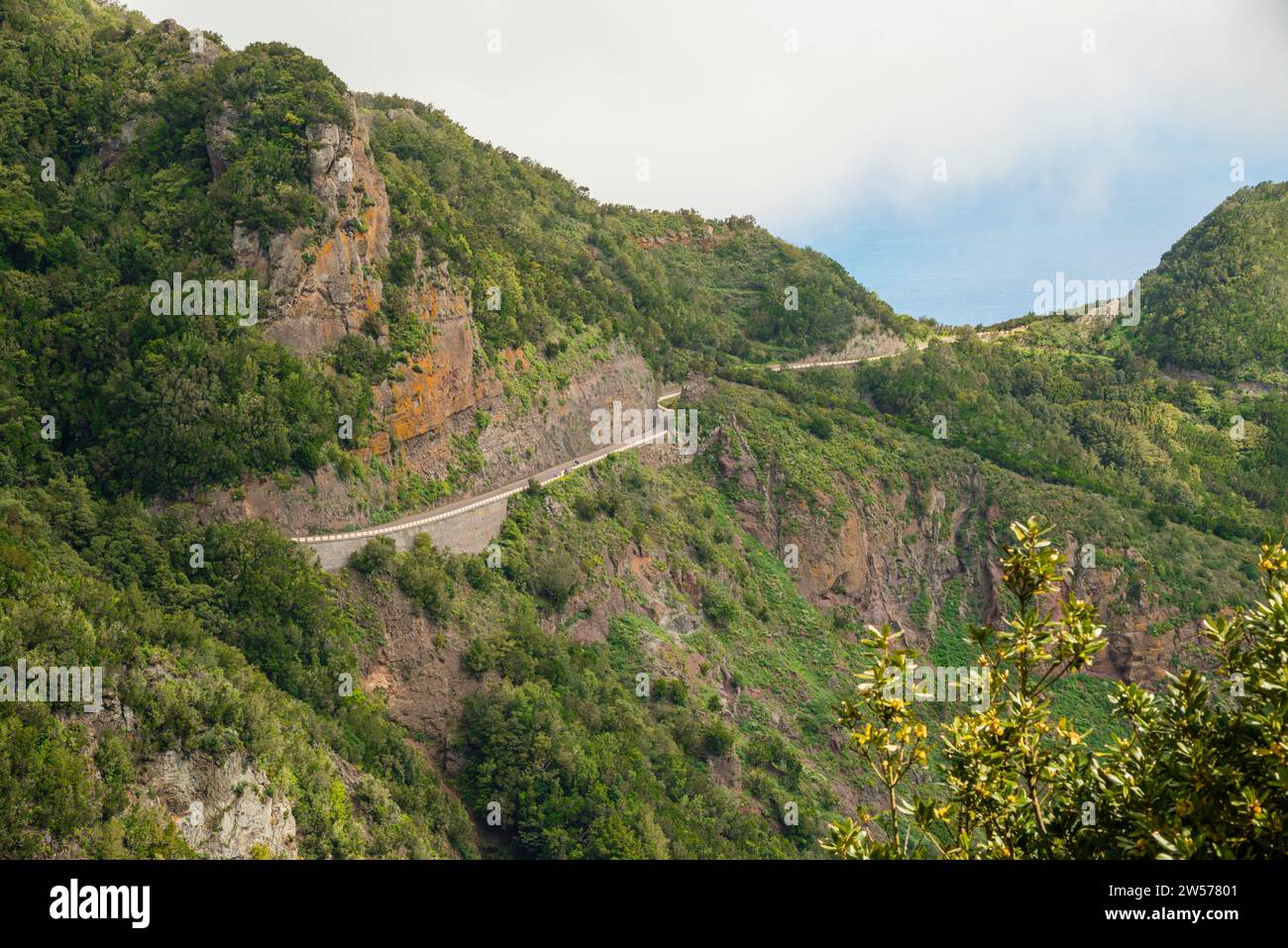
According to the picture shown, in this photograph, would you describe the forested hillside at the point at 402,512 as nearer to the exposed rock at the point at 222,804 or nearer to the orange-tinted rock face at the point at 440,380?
the exposed rock at the point at 222,804

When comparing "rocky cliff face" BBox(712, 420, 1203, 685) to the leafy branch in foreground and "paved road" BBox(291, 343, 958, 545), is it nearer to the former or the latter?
"paved road" BBox(291, 343, 958, 545)

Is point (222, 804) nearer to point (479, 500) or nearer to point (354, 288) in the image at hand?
point (479, 500)

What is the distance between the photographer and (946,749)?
41.5 feet

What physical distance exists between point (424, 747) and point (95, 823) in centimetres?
1771

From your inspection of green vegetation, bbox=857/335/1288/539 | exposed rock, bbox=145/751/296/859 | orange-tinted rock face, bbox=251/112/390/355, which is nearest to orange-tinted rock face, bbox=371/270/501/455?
orange-tinted rock face, bbox=251/112/390/355

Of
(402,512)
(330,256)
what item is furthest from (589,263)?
(402,512)

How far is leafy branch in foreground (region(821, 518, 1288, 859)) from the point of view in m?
10.6

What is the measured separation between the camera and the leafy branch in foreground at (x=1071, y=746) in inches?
418

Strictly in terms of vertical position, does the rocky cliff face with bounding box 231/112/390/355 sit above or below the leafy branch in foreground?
above

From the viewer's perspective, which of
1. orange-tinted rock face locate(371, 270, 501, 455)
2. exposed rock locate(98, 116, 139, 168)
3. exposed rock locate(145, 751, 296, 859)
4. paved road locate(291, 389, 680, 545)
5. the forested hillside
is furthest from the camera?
exposed rock locate(98, 116, 139, 168)

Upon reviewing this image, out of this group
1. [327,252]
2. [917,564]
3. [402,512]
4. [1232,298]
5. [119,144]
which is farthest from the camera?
[1232,298]

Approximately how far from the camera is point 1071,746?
13219mm
